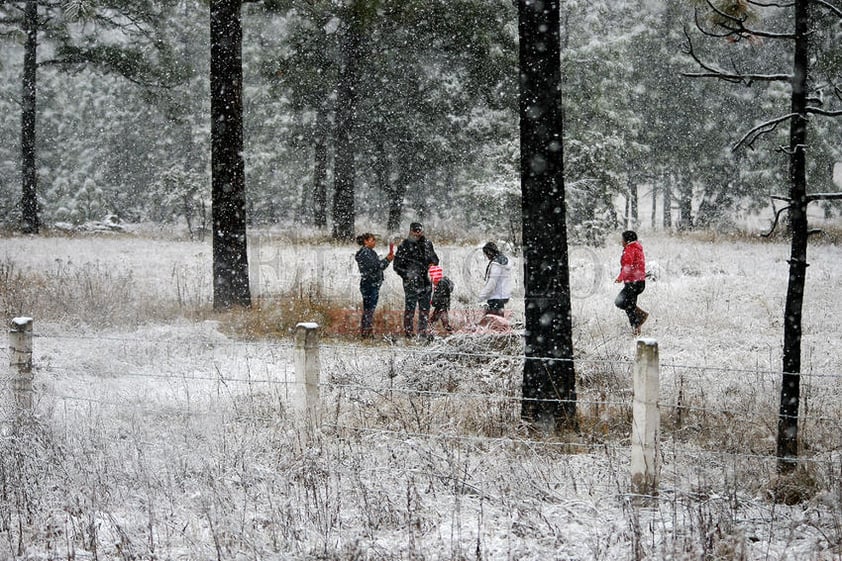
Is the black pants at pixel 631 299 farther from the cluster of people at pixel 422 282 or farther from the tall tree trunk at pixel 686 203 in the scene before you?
the tall tree trunk at pixel 686 203

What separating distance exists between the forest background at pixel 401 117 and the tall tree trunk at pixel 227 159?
67.9 inches

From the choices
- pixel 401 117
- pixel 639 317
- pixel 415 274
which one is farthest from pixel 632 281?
pixel 401 117

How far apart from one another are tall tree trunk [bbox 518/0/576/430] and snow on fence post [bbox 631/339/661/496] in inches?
48.9

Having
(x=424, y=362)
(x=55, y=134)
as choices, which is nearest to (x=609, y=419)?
(x=424, y=362)

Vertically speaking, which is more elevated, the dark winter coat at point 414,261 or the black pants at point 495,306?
the dark winter coat at point 414,261

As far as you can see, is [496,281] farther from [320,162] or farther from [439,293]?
[320,162]

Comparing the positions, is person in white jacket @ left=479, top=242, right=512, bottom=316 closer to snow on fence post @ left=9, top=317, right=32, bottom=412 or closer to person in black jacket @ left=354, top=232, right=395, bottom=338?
person in black jacket @ left=354, top=232, right=395, bottom=338

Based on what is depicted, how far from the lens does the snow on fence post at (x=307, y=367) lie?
6.18 m

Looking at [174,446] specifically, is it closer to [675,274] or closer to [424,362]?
[424,362]

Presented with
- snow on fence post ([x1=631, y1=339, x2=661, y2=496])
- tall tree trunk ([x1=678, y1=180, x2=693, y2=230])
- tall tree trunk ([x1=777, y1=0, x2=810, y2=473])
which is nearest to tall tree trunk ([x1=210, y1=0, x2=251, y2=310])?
snow on fence post ([x1=631, y1=339, x2=661, y2=496])

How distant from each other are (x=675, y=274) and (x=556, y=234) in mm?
13861

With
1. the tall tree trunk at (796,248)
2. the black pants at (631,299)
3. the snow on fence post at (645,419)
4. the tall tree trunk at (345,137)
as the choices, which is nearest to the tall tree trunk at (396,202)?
the tall tree trunk at (345,137)

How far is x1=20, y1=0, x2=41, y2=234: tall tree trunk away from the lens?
27594mm

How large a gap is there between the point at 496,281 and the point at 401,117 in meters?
18.7
